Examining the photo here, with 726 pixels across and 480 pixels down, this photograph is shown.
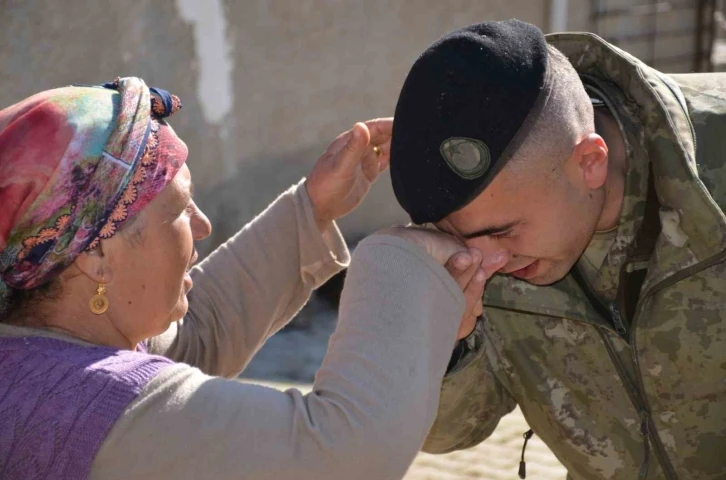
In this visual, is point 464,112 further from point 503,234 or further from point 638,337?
point 638,337

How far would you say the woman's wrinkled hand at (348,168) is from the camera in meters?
2.72

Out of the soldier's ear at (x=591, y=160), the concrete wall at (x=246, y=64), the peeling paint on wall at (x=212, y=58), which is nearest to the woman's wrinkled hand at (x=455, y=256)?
Result: the soldier's ear at (x=591, y=160)

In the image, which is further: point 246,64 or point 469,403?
point 246,64

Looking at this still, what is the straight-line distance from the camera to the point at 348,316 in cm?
197

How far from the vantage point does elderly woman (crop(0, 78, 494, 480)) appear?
184cm

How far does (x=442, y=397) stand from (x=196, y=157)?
456 centimetres

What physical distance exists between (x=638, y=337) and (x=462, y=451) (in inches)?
91.3

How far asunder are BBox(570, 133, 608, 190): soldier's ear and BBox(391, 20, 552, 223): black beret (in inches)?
7.0

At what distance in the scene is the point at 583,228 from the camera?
2.54 meters

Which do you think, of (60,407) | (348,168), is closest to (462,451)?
(348,168)

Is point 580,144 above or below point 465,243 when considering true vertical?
above

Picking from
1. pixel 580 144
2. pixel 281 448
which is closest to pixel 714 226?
pixel 580 144

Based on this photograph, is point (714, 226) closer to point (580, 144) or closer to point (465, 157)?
point (580, 144)

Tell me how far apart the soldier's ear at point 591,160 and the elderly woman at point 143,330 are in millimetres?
481
